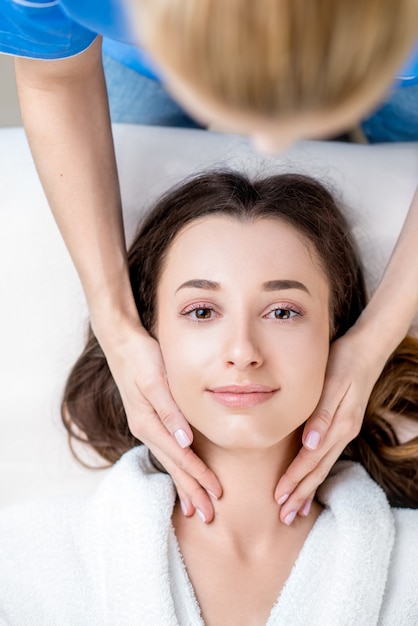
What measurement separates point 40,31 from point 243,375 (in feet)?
1.76

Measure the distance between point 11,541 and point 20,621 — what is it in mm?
121

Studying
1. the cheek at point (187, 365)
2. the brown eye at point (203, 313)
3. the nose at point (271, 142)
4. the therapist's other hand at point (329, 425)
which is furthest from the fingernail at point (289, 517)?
the nose at point (271, 142)

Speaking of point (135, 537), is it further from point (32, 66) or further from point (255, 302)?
point (32, 66)

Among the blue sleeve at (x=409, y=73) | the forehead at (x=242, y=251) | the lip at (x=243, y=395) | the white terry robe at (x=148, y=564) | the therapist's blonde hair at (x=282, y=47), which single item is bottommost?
the white terry robe at (x=148, y=564)

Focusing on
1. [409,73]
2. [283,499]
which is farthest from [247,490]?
[409,73]

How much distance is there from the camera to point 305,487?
133cm

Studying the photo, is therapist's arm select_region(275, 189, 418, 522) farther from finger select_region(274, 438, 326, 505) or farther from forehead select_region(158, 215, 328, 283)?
forehead select_region(158, 215, 328, 283)

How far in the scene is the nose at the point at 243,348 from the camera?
3.84 feet

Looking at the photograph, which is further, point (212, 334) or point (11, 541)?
point (11, 541)

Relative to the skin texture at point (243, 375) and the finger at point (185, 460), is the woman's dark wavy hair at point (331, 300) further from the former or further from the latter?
the finger at point (185, 460)

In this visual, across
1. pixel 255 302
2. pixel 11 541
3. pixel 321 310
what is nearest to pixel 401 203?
pixel 321 310

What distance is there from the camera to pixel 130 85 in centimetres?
173

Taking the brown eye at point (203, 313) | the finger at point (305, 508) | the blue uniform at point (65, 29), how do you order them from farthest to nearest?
the finger at point (305, 508) → the brown eye at point (203, 313) → the blue uniform at point (65, 29)

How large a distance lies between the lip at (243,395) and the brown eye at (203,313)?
0.38ft
